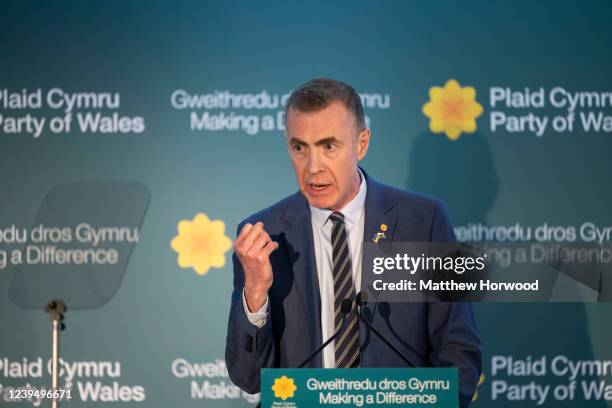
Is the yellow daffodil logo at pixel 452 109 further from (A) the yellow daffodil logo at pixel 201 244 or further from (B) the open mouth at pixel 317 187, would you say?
(B) the open mouth at pixel 317 187

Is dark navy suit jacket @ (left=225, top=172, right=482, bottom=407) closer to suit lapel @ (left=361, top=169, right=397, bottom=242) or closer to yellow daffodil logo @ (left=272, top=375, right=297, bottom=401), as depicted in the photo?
suit lapel @ (left=361, top=169, right=397, bottom=242)

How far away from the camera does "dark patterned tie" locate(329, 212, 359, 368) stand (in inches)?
116

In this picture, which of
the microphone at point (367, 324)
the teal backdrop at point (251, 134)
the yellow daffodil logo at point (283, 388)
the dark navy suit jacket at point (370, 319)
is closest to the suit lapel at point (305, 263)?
the dark navy suit jacket at point (370, 319)

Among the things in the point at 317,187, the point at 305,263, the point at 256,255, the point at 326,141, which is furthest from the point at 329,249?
the point at 256,255

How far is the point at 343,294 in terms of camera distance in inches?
118

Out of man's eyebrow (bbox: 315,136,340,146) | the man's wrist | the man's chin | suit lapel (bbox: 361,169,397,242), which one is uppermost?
man's eyebrow (bbox: 315,136,340,146)

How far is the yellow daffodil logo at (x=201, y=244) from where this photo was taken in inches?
175

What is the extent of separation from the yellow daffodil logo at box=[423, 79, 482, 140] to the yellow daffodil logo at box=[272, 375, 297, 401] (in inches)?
90.8

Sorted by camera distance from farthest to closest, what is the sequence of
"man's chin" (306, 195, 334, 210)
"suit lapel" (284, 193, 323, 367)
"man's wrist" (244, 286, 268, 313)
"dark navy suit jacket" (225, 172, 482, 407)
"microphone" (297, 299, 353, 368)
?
1. "man's chin" (306, 195, 334, 210)
2. "suit lapel" (284, 193, 323, 367)
3. "dark navy suit jacket" (225, 172, 482, 407)
4. "man's wrist" (244, 286, 268, 313)
5. "microphone" (297, 299, 353, 368)

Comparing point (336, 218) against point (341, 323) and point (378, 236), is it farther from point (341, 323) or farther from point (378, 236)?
point (341, 323)

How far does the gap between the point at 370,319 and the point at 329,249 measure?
318 mm

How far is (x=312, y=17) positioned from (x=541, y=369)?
6.73ft

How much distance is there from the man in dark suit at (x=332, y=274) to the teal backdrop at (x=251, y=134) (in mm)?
1250

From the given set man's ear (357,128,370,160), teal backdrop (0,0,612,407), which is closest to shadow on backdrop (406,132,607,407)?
teal backdrop (0,0,612,407)
